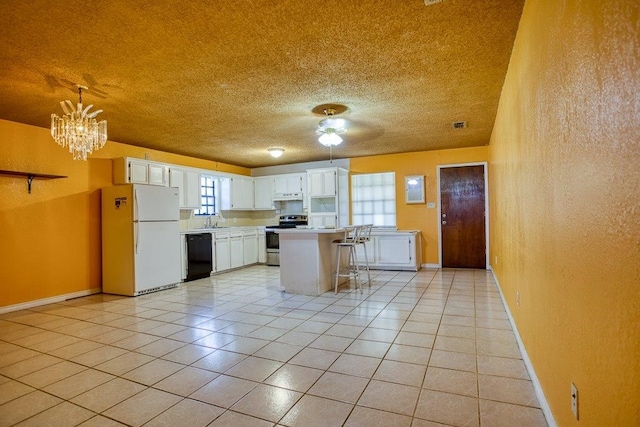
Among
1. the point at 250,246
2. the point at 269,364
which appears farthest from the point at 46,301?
the point at 269,364

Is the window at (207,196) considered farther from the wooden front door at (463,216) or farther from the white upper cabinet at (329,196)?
the wooden front door at (463,216)

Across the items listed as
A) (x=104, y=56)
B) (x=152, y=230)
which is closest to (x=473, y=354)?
(x=104, y=56)

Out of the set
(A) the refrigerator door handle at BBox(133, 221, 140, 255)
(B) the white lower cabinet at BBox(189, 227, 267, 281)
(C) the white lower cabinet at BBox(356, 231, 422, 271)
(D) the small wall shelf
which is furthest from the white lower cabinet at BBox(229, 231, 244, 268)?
(D) the small wall shelf

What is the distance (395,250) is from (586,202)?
535 centimetres

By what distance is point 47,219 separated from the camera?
4.64 meters

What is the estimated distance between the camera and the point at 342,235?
543 centimetres

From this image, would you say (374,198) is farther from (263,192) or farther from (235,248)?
(235,248)

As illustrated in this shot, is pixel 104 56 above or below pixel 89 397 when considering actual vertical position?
above

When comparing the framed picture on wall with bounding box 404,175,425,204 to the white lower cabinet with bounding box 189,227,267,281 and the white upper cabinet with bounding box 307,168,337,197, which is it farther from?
the white lower cabinet with bounding box 189,227,267,281

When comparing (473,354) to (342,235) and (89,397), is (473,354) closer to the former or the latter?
(89,397)

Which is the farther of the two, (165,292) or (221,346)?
(165,292)

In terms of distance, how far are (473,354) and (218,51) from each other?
3.01 m

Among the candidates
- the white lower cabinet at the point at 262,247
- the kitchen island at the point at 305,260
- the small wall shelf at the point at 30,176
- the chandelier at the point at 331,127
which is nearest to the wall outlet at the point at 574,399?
the kitchen island at the point at 305,260

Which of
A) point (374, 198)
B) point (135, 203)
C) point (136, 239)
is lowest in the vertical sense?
point (136, 239)
